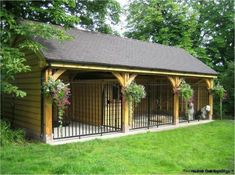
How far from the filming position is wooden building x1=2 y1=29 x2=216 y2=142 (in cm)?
941

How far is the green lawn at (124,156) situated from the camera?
6262 millimetres

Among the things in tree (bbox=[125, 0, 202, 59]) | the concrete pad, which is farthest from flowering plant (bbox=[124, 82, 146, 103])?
tree (bbox=[125, 0, 202, 59])

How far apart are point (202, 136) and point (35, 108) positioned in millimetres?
5813

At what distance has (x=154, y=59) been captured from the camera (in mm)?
13633

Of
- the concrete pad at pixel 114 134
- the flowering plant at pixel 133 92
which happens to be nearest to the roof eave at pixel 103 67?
the flowering plant at pixel 133 92

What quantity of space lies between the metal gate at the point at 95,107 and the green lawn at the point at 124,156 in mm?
2131

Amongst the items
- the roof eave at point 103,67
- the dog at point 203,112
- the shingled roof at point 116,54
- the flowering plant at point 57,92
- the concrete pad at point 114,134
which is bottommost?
the concrete pad at point 114,134

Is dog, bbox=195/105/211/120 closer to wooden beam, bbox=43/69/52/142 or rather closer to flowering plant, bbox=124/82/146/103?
flowering plant, bbox=124/82/146/103

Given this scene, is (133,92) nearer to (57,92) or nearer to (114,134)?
(114,134)

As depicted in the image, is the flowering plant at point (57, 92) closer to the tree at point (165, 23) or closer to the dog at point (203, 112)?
the dog at point (203, 112)

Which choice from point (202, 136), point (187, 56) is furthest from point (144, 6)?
point (202, 136)

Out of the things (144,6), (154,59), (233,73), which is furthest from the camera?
(144,6)

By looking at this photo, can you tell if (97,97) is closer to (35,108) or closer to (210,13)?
(35,108)

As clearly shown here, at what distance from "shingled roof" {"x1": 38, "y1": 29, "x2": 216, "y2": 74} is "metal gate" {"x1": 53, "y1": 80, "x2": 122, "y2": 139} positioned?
4.40ft
